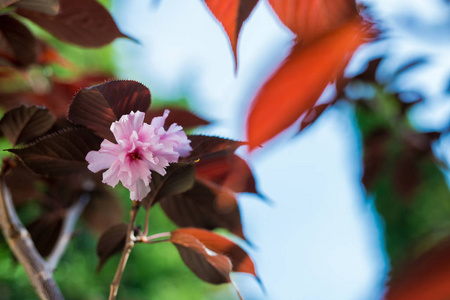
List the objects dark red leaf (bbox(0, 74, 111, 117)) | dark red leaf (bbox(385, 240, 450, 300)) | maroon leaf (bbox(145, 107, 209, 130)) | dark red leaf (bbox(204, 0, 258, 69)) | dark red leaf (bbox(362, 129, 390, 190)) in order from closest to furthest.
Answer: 1. dark red leaf (bbox(385, 240, 450, 300))
2. dark red leaf (bbox(204, 0, 258, 69))
3. maroon leaf (bbox(145, 107, 209, 130))
4. dark red leaf (bbox(0, 74, 111, 117))
5. dark red leaf (bbox(362, 129, 390, 190))

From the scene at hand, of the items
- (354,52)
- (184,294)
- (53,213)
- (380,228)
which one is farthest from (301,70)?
(380,228)

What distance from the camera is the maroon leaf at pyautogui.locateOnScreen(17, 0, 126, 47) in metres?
0.36

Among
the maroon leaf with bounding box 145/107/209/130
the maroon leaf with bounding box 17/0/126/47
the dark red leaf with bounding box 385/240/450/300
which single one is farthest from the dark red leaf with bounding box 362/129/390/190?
the dark red leaf with bounding box 385/240/450/300

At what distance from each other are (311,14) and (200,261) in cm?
A: 19

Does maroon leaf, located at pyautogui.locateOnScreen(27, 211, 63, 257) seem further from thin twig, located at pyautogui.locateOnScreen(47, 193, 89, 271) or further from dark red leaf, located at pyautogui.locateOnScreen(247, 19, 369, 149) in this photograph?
dark red leaf, located at pyautogui.locateOnScreen(247, 19, 369, 149)

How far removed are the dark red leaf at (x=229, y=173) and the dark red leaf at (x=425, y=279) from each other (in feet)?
0.71

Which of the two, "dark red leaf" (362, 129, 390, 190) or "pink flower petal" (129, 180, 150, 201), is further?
"dark red leaf" (362, 129, 390, 190)

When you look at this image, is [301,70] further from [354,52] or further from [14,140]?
[14,140]

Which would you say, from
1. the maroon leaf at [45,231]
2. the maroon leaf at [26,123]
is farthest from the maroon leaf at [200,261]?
the maroon leaf at [45,231]

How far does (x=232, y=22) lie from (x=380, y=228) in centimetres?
566

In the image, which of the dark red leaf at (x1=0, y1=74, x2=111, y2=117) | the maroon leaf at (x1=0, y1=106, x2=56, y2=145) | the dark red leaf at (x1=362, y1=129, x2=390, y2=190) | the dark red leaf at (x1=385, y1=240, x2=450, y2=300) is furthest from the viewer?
the dark red leaf at (x1=362, y1=129, x2=390, y2=190)

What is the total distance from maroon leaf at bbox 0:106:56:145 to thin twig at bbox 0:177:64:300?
49 millimetres

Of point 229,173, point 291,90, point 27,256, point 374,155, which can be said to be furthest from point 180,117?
point 374,155

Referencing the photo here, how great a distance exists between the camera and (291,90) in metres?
0.13
